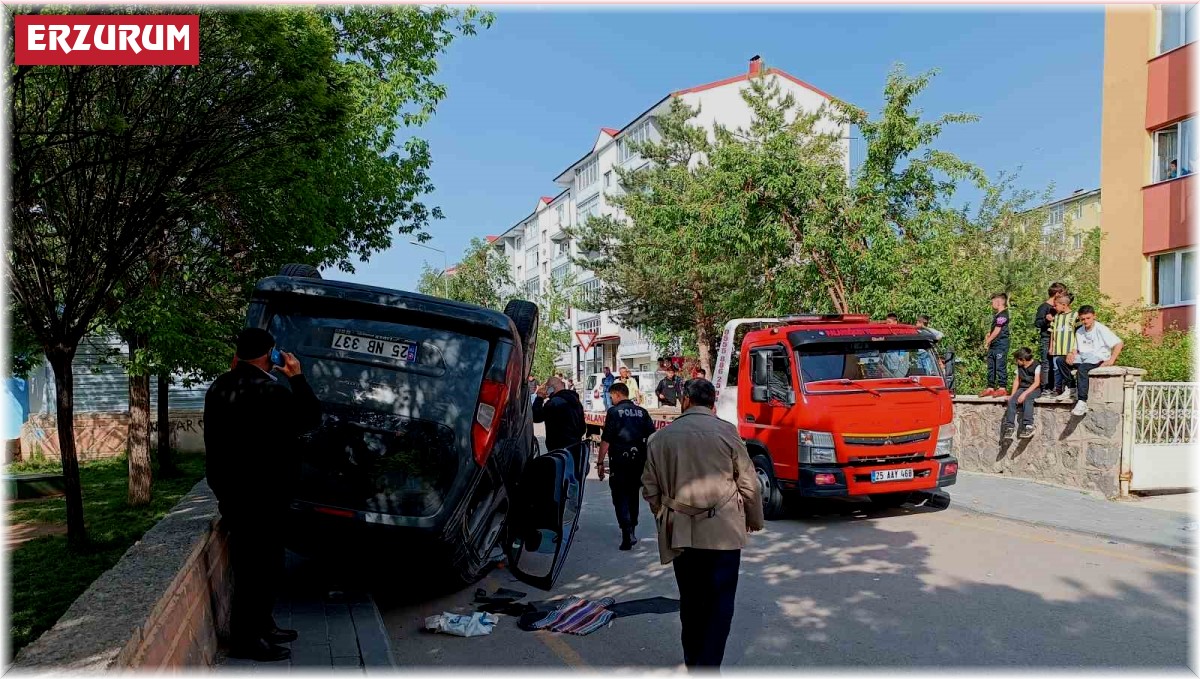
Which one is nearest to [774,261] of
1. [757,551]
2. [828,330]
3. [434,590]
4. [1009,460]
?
[1009,460]

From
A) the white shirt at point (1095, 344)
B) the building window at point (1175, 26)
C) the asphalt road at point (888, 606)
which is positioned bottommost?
the asphalt road at point (888, 606)

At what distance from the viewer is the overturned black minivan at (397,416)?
6.09m

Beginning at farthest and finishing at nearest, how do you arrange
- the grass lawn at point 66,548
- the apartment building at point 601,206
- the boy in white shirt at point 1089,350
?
the apartment building at point 601,206 → the boy in white shirt at point 1089,350 → the grass lawn at point 66,548

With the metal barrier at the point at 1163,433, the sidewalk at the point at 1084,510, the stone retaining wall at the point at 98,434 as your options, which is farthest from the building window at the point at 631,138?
the metal barrier at the point at 1163,433

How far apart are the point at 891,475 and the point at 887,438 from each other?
433 millimetres

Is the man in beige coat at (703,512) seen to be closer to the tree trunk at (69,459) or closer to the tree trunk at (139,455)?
the tree trunk at (69,459)

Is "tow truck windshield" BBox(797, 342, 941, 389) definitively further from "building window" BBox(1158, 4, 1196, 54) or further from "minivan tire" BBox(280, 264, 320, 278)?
"building window" BBox(1158, 4, 1196, 54)

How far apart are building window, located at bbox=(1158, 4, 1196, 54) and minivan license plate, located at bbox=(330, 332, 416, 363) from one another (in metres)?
19.8

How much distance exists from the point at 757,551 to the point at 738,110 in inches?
1918

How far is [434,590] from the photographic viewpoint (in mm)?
7402

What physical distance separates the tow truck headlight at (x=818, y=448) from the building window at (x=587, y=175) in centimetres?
5448

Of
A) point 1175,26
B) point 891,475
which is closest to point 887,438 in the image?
point 891,475

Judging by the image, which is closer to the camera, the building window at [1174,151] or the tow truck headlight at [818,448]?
the tow truck headlight at [818,448]

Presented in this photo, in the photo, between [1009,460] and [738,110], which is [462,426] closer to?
[1009,460]
